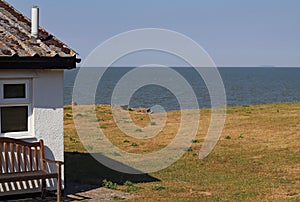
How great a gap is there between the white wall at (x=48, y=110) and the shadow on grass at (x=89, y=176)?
122 cm

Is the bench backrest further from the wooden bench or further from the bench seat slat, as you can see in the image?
the bench seat slat

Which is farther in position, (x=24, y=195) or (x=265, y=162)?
(x=265, y=162)

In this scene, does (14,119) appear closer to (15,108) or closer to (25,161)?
(15,108)

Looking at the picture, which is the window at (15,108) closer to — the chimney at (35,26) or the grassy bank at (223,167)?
the chimney at (35,26)

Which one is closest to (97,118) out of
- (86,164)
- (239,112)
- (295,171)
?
(239,112)

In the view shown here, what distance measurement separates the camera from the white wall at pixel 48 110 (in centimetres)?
1159

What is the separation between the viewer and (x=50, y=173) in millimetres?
10953

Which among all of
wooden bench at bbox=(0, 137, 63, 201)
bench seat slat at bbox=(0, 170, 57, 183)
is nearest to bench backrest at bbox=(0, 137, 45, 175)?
wooden bench at bbox=(0, 137, 63, 201)

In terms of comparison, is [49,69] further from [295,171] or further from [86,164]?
[295,171]

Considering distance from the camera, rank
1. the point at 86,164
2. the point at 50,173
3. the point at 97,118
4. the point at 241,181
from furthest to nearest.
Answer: the point at 97,118
the point at 86,164
the point at 241,181
the point at 50,173

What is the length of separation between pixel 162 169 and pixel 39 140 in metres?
5.39

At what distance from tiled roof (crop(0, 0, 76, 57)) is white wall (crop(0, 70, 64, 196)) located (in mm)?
399

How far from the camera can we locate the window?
11391mm

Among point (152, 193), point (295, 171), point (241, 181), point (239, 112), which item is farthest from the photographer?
point (239, 112)
